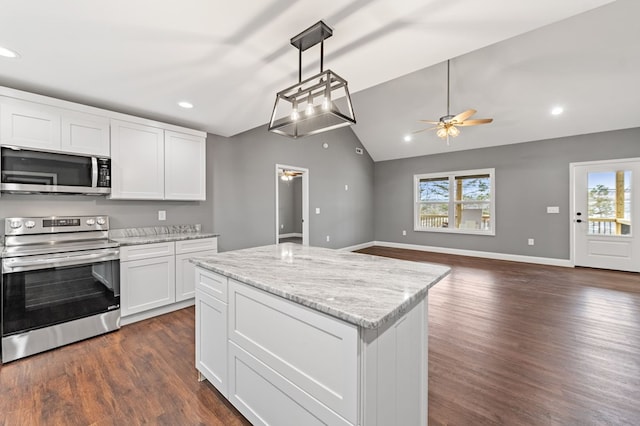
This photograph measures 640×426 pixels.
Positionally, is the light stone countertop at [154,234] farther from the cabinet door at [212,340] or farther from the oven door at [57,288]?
the cabinet door at [212,340]

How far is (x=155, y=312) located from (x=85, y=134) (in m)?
2.02

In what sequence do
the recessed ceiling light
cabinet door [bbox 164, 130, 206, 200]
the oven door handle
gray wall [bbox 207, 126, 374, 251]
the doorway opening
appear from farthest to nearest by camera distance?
the doorway opening, gray wall [bbox 207, 126, 374, 251], cabinet door [bbox 164, 130, 206, 200], the oven door handle, the recessed ceiling light

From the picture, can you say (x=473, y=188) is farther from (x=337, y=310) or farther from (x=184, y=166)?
(x=337, y=310)

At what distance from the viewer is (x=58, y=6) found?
1.45 meters

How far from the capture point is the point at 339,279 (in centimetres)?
140

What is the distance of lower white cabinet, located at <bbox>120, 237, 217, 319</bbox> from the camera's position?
8.86 feet

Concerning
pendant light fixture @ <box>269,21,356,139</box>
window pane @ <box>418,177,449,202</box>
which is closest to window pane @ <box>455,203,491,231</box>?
window pane @ <box>418,177,449,202</box>

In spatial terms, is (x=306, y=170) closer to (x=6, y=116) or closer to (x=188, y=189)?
(x=188, y=189)

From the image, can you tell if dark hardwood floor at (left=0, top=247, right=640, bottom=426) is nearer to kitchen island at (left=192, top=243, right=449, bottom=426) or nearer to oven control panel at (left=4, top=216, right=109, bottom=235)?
kitchen island at (left=192, top=243, right=449, bottom=426)

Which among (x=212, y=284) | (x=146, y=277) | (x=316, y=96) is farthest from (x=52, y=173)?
(x=316, y=96)

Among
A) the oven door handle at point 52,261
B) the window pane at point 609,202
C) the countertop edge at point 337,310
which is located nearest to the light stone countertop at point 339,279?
the countertop edge at point 337,310

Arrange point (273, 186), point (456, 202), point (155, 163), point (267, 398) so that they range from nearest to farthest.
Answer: point (267, 398), point (155, 163), point (273, 186), point (456, 202)

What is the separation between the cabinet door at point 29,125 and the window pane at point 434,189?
6.94 metres

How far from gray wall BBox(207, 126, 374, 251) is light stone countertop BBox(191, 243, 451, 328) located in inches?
91.8
